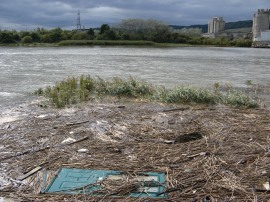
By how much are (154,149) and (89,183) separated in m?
1.38

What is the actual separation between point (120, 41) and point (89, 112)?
68.7m

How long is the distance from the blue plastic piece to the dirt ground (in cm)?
10

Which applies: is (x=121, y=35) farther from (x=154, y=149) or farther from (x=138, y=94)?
(x=154, y=149)

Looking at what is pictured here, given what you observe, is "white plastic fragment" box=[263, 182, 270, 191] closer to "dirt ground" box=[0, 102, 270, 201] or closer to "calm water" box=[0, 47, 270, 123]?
"dirt ground" box=[0, 102, 270, 201]

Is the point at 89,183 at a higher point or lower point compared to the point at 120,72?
lower

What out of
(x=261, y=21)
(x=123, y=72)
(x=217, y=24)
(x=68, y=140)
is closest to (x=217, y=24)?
(x=217, y=24)

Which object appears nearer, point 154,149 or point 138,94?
point 154,149

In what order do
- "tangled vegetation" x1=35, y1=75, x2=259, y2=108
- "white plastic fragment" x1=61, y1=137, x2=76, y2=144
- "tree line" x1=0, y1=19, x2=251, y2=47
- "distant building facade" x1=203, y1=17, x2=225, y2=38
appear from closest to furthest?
"white plastic fragment" x1=61, y1=137, x2=76, y2=144 < "tangled vegetation" x1=35, y1=75, x2=259, y2=108 < "tree line" x1=0, y1=19, x2=251, y2=47 < "distant building facade" x1=203, y1=17, x2=225, y2=38

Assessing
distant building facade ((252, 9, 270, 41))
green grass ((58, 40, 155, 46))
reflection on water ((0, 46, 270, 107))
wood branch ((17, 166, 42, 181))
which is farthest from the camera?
distant building facade ((252, 9, 270, 41))

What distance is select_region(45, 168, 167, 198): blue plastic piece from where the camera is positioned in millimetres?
3562

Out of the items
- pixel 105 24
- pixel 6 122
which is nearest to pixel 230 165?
pixel 6 122

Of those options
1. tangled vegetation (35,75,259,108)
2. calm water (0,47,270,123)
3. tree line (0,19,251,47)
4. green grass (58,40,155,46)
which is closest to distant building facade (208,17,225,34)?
tree line (0,19,251,47)

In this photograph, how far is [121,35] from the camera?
3076 inches

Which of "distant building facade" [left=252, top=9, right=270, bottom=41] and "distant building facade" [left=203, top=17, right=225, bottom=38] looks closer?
"distant building facade" [left=252, top=9, right=270, bottom=41]
